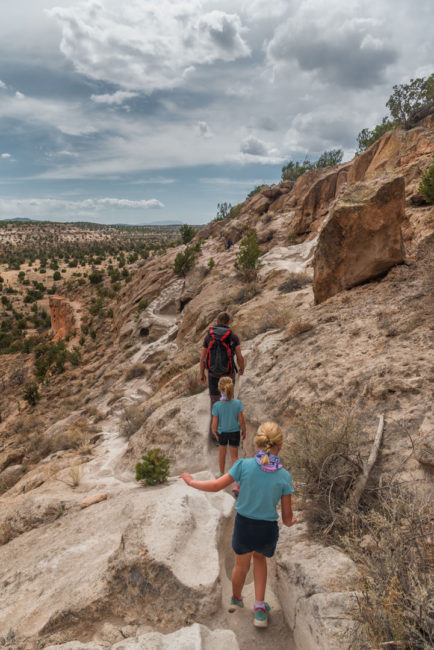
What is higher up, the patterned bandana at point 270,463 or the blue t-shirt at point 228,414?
the patterned bandana at point 270,463

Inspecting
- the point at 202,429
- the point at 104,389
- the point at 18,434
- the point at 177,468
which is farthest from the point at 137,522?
the point at 18,434

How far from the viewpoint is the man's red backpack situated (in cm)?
562

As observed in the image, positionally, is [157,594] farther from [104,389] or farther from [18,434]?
[18,434]

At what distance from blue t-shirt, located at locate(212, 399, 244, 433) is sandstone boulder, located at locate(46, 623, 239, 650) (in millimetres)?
2326

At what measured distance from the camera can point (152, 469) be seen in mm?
5234

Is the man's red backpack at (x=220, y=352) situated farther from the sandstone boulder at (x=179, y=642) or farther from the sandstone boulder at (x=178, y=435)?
the sandstone boulder at (x=179, y=642)

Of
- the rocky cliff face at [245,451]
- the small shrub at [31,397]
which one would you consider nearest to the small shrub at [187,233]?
the small shrub at [31,397]

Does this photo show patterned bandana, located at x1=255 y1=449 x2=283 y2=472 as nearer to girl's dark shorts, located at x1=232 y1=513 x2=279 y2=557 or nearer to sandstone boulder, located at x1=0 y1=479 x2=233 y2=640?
girl's dark shorts, located at x1=232 y1=513 x2=279 y2=557

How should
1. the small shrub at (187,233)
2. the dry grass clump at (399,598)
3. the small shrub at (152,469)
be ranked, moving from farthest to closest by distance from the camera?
the small shrub at (187,233)
the small shrub at (152,469)
the dry grass clump at (399,598)

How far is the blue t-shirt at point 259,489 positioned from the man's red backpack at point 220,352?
9.90 ft

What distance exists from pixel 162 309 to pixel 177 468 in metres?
A: 16.3

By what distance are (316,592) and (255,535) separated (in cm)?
58

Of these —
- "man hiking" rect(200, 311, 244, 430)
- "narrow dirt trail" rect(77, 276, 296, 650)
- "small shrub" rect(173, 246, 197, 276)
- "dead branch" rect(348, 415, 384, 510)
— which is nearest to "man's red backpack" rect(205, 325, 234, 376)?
"man hiking" rect(200, 311, 244, 430)

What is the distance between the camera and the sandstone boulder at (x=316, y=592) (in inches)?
88.1
